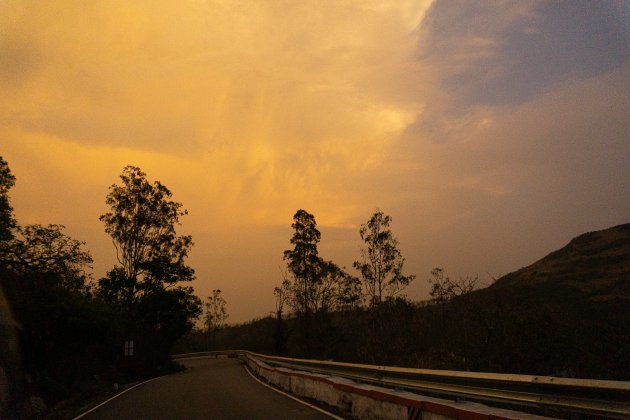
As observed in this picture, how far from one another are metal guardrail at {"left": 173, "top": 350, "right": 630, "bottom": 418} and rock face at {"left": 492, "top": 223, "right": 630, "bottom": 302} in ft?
178

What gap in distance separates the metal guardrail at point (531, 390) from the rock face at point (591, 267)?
54.2 meters

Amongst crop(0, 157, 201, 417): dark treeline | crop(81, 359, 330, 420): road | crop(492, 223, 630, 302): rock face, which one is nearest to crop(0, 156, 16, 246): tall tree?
crop(0, 157, 201, 417): dark treeline

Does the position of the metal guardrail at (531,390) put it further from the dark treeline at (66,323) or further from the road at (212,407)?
the dark treeline at (66,323)

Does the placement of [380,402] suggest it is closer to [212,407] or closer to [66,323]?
[212,407]

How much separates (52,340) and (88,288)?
7.37 meters

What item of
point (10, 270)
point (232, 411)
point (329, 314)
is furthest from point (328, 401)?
point (329, 314)

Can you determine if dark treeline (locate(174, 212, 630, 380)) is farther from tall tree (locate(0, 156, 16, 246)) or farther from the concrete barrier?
tall tree (locate(0, 156, 16, 246))

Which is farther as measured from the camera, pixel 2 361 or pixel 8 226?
pixel 8 226

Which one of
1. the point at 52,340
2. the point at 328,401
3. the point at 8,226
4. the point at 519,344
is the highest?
the point at 8,226

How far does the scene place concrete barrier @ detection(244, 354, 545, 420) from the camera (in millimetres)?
7332

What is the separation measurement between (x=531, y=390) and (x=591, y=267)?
77106 mm

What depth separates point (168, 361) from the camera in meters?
49.7

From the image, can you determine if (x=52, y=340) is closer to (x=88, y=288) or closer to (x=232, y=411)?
(x=88, y=288)

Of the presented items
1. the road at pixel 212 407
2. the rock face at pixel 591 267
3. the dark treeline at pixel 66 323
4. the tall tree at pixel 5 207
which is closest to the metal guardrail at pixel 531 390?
the road at pixel 212 407
